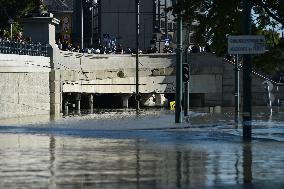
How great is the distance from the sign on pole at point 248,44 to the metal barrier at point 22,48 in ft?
59.5

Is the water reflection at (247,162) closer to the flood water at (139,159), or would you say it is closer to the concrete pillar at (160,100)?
the flood water at (139,159)

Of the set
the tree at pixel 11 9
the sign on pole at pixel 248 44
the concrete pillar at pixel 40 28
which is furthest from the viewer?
the tree at pixel 11 9

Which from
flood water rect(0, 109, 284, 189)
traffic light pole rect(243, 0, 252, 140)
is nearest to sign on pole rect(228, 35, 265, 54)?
traffic light pole rect(243, 0, 252, 140)

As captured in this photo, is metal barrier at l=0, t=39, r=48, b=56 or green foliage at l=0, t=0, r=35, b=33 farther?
green foliage at l=0, t=0, r=35, b=33

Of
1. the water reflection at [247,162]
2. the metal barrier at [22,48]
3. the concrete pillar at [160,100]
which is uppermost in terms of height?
the metal barrier at [22,48]

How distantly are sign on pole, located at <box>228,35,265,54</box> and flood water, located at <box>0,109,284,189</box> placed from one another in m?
2.44

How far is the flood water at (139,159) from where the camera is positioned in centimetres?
1307

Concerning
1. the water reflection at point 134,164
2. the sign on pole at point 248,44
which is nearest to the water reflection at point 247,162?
the water reflection at point 134,164

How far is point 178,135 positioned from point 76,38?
71.4 meters

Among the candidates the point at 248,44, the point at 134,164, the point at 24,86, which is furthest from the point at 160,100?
the point at 134,164

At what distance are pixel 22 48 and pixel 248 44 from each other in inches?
801

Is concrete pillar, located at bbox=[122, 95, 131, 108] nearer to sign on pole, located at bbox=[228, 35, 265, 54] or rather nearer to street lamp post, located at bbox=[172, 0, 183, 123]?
street lamp post, located at bbox=[172, 0, 183, 123]

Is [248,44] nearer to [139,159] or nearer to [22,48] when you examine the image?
[139,159]

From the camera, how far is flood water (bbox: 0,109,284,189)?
42.9 feet
